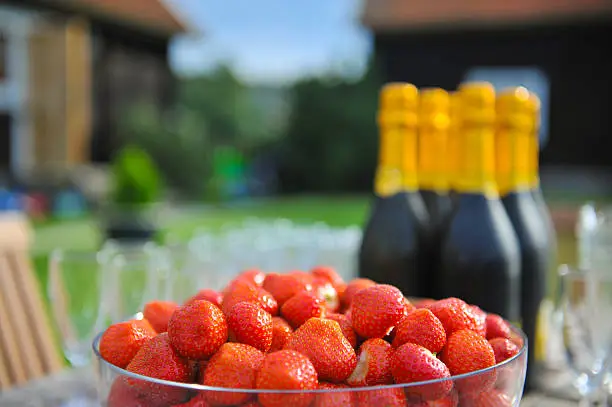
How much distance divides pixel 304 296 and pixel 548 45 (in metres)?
13.4

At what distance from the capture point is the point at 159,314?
1.01m

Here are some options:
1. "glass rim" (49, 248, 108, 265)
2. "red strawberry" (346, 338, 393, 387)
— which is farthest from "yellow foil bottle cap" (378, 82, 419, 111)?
"red strawberry" (346, 338, 393, 387)

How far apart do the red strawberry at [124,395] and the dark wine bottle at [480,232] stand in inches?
33.0

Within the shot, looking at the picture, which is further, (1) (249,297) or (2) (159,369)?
(1) (249,297)

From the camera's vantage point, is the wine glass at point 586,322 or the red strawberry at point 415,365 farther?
the wine glass at point 586,322

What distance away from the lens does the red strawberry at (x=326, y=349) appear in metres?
0.80

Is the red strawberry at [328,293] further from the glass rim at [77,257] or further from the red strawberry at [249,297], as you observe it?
the glass rim at [77,257]

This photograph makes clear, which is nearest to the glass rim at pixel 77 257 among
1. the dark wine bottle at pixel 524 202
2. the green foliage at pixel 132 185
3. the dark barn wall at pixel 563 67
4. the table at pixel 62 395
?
the table at pixel 62 395

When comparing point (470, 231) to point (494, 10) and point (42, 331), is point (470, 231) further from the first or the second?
point (494, 10)

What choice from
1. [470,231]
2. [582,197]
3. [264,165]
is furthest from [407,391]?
[264,165]

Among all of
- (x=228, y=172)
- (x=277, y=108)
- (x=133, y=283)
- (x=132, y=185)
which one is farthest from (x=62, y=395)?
(x=277, y=108)

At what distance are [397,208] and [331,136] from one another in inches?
531

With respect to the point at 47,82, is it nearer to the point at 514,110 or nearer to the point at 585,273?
the point at 514,110

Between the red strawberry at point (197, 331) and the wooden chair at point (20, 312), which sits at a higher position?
the red strawberry at point (197, 331)
